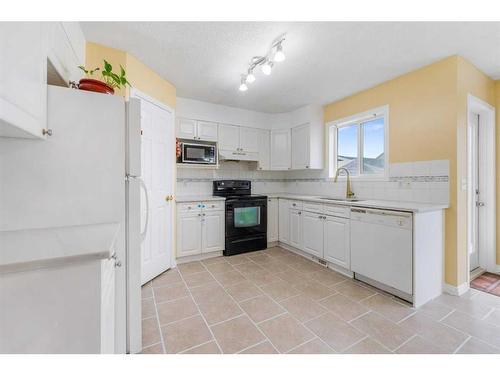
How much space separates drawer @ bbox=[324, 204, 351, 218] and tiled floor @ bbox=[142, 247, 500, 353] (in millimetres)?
772

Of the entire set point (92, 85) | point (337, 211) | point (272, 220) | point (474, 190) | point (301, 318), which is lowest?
point (301, 318)

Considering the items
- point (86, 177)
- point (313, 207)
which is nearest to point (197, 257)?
point (313, 207)

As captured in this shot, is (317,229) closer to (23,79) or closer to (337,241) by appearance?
(337,241)

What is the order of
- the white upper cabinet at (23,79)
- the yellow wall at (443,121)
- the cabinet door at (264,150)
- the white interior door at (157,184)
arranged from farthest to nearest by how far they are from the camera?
the cabinet door at (264,150) → the white interior door at (157,184) → the yellow wall at (443,121) → the white upper cabinet at (23,79)

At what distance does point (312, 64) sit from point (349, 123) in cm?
138

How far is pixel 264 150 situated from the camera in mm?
4176

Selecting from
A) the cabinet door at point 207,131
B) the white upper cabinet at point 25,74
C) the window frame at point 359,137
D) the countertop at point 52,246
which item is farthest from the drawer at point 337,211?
the white upper cabinet at point 25,74

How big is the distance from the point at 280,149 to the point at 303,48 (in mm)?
2155

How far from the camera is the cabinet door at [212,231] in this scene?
3344mm

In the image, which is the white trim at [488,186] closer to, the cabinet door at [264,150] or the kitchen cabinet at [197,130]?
the cabinet door at [264,150]

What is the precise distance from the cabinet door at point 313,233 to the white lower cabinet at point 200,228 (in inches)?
50.5

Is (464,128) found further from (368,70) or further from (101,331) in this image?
(101,331)

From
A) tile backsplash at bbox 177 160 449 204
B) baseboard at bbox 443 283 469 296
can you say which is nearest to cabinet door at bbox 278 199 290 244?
tile backsplash at bbox 177 160 449 204
